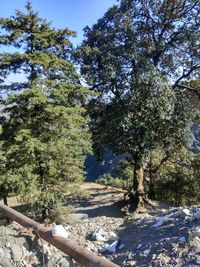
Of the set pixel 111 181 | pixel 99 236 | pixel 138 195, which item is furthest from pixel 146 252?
pixel 111 181

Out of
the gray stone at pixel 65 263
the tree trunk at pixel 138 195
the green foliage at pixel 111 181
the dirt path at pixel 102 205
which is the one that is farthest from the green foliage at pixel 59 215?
the green foliage at pixel 111 181

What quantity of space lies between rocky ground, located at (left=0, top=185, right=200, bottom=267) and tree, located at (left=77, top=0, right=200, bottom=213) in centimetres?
526

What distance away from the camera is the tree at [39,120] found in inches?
446

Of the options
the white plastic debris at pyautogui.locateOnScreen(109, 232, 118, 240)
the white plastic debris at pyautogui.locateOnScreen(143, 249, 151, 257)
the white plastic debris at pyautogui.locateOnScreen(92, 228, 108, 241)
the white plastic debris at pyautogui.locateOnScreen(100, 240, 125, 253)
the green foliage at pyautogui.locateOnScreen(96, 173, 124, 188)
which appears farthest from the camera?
the green foliage at pyautogui.locateOnScreen(96, 173, 124, 188)

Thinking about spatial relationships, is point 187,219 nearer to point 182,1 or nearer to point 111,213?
point 111,213

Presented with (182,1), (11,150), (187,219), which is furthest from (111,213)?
(182,1)

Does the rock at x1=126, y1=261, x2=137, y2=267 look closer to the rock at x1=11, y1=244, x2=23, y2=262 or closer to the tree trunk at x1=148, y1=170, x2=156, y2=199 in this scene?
the rock at x1=11, y1=244, x2=23, y2=262

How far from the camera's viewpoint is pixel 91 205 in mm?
17828

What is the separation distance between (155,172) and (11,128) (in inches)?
438

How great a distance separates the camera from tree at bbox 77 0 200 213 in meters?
15.8

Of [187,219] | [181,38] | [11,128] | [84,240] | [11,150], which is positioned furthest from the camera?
[181,38]

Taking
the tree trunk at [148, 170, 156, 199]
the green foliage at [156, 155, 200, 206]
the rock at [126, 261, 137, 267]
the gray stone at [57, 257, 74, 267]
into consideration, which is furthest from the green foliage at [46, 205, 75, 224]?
the tree trunk at [148, 170, 156, 199]

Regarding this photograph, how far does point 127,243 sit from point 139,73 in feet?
29.0

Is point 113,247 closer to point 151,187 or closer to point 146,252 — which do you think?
point 146,252
